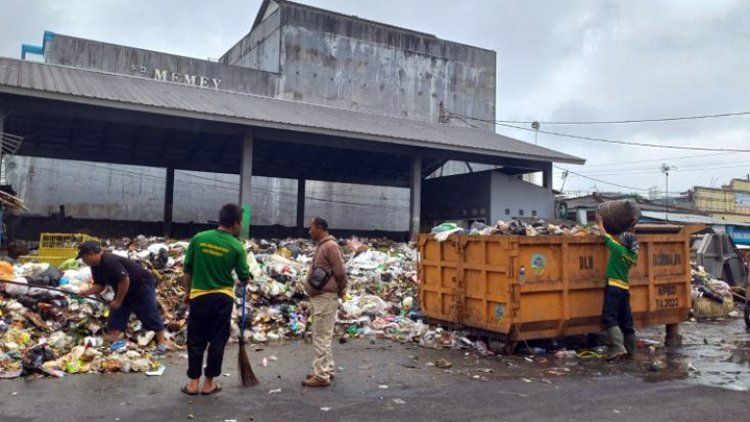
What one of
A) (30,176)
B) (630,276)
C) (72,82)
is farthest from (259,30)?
(630,276)

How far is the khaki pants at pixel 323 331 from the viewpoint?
570 cm

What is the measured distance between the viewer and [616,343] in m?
7.12

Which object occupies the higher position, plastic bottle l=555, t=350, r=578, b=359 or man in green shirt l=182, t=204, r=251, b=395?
man in green shirt l=182, t=204, r=251, b=395

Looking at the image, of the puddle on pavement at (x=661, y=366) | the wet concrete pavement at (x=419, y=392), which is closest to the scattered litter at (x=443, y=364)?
the wet concrete pavement at (x=419, y=392)

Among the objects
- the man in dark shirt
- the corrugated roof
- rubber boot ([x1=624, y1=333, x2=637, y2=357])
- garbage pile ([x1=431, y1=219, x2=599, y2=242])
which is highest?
the corrugated roof

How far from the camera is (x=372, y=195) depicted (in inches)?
1166

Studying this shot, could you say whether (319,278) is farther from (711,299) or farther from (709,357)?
(711,299)

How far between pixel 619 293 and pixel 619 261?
386 mm

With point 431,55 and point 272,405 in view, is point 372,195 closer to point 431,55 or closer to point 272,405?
point 431,55

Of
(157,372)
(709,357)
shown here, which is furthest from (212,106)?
(709,357)

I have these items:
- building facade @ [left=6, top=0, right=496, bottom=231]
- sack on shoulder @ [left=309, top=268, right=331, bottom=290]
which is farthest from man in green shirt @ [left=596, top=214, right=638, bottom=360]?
building facade @ [left=6, top=0, right=496, bottom=231]

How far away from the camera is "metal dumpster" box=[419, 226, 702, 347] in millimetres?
6879

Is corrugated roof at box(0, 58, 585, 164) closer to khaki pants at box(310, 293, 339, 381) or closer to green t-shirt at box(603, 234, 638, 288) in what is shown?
khaki pants at box(310, 293, 339, 381)

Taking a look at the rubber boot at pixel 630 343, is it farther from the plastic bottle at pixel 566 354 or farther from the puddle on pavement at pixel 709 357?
the plastic bottle at pixel 566 354
